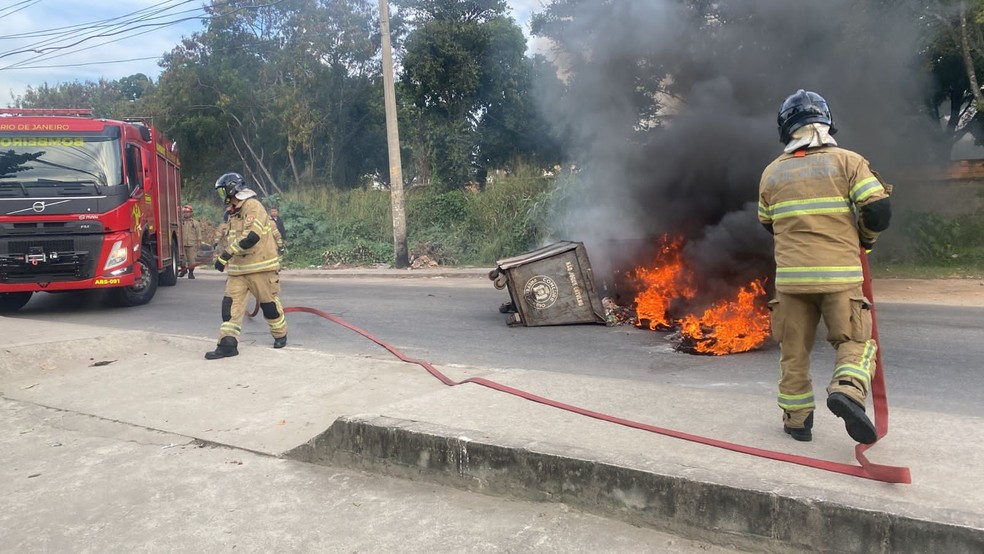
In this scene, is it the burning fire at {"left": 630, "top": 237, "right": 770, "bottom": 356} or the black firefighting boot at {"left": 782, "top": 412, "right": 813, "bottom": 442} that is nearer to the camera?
the black firefighting boot at {"left": 782, "top": 412, "right": 813, "bottom": 442}

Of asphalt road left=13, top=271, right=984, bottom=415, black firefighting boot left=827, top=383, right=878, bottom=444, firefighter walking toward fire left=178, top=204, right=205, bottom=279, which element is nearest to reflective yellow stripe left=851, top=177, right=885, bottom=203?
black firefighting boot left=827, top=383, right=878, bottom=444

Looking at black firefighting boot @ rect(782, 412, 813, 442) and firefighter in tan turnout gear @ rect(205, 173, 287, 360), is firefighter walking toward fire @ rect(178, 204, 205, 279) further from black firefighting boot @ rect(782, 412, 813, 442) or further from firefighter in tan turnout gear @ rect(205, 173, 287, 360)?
black firefighting boot @ rect(782, 412, 813, 442)

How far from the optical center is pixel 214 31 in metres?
25.9

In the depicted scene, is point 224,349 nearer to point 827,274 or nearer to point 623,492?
point 623,492

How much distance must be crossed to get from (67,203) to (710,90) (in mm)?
8040

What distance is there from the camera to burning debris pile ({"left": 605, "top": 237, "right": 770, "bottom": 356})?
246 inches

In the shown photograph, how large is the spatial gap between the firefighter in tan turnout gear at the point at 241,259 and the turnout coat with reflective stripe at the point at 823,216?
4.43 m

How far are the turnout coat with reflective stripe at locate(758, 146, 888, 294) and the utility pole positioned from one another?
12.9m

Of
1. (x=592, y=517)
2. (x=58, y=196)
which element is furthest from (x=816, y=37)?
(x=58, y=196)

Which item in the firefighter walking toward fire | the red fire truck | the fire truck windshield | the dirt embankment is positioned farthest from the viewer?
the firefighter walking toward fire

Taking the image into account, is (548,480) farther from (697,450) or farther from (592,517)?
(697,450)

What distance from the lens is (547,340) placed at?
705 cm

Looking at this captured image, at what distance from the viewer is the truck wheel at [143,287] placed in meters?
10.6

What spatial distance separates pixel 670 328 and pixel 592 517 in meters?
4.48
